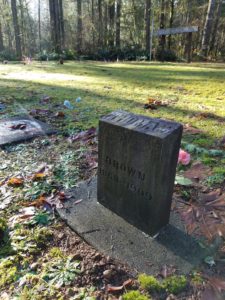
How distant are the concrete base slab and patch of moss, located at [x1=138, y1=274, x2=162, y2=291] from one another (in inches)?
1.8

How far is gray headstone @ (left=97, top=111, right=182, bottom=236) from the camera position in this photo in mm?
1560

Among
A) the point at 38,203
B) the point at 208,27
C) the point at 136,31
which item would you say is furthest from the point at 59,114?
the point at 136,31

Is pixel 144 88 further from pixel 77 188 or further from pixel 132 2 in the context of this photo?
pixel 132 2

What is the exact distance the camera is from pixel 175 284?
4.63 ft

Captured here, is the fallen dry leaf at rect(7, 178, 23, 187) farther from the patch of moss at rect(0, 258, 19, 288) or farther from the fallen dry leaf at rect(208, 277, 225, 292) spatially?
the fallen dry leaf at rect(208, 277, 225, 292)

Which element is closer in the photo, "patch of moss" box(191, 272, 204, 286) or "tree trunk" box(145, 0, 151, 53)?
"patch of moss" box(191, 272, 204, 286)

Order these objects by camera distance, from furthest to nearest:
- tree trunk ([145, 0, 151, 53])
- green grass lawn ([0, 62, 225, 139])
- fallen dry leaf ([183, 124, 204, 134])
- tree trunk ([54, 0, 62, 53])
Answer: tree trunk ([54, 0, 62, 53])
tree trunk ([145, 0, 151, 53])
green grass lawn ([0, 62, 225, 139])
fallen dry leaf ([183, 124, 204, 134])

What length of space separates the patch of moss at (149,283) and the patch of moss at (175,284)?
35mm

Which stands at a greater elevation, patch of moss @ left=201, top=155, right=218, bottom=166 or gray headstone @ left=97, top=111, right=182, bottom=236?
gray headstone @ left=97, top=111, right=182, bottom=236

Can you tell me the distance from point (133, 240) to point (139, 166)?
0.49 metres

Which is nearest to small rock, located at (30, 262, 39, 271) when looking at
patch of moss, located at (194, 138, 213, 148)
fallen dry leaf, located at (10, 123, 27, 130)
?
patch of moss, located at (194, 138, 213, 148)

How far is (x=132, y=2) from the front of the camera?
63.6 ft

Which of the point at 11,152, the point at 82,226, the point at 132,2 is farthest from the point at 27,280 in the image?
the point at 132,2

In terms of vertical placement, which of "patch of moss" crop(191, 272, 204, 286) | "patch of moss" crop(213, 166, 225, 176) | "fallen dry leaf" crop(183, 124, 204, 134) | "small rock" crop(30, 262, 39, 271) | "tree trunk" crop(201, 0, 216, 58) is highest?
"tree trunk" crop(201, 0, 216, 58)
